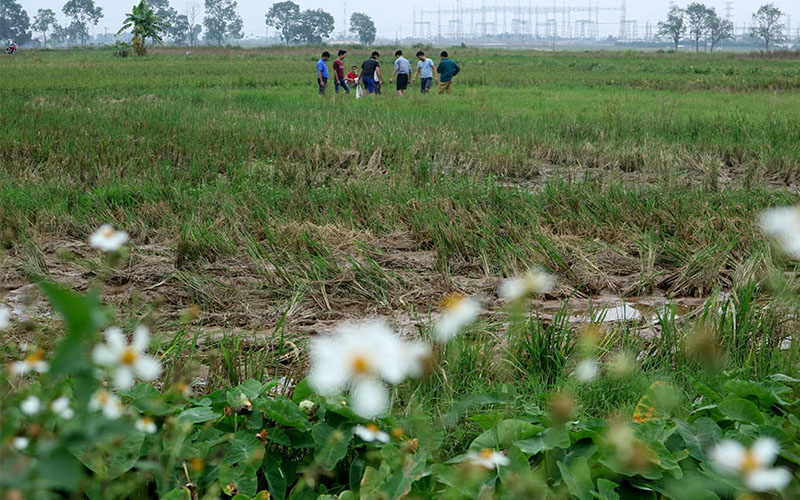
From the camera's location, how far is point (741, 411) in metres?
1.85

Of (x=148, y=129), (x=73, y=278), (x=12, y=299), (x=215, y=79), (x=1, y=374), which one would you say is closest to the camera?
(x=1, y=374)

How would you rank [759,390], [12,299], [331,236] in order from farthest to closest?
1. [331,236]
2. [12,299]
3. [759,390]

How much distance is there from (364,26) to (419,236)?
6254 inches

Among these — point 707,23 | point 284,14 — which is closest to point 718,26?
point 707,23

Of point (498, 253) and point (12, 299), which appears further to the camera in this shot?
point (498, 253)

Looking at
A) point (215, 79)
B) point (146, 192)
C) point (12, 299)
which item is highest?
point (215, 79)

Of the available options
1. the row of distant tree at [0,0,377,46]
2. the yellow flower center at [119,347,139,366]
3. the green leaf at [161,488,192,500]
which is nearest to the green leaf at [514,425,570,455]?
the green leaf at [161,488,192,500]

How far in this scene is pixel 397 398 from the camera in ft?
7.35

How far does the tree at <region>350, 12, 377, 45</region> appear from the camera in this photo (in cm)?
15325

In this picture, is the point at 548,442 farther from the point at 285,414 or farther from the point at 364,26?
the point at 364,26

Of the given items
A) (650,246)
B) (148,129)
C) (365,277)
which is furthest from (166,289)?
(148,129)

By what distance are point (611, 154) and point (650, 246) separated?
3.59 m

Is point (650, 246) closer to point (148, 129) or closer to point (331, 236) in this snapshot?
point (331, 236)

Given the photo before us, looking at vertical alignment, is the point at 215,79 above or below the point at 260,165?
above
